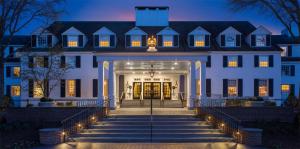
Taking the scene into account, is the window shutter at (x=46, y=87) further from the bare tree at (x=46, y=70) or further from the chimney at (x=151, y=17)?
the chimney at (x=151, y=17)

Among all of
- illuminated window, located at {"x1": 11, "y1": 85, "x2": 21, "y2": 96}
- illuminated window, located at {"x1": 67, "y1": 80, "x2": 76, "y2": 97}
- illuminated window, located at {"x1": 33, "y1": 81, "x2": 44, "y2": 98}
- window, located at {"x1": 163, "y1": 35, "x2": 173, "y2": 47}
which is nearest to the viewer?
illuminated window, located at {"x1": 33, "y1": 81, "x2": 44, "y2": 98}

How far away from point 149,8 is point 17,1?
22914 millimetres

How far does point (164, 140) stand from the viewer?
18062 millimetres

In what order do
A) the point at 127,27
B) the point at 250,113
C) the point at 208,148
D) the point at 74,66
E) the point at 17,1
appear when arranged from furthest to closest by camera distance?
the point at 127,27 < the point at 74,66 < the point at 250,113 < the point at 17,1 < the point at 208,148

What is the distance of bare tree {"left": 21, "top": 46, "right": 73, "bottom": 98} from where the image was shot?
36.4m

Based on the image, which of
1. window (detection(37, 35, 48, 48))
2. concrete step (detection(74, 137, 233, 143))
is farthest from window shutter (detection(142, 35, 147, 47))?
concrete step (detection(74, 137, 233, 143))

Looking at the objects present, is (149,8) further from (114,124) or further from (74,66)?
(114,124)

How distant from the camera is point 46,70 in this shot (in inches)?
1508

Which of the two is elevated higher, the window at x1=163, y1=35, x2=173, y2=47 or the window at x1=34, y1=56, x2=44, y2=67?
the window at x1=163, y1=35, x2=173, y2=47

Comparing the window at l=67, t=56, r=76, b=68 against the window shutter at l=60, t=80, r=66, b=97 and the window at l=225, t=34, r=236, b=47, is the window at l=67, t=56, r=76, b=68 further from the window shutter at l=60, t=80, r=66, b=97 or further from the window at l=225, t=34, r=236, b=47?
the window at l=225, t=34, r=236, b=47

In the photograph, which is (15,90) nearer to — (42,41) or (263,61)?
(42,41)

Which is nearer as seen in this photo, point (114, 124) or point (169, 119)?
point (114, 124)

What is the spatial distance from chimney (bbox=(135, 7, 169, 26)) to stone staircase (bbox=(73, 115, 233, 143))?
A: 781 inches

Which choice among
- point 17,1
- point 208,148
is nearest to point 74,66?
point 17,1
